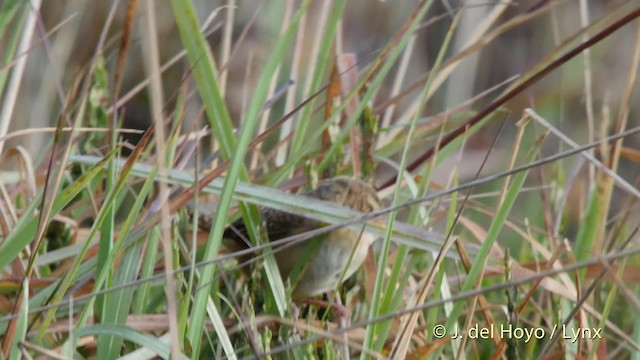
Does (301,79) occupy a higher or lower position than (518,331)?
lower

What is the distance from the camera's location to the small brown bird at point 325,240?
1969 millimetres

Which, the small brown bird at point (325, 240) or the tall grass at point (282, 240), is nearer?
the tall grass at point (282, 240)

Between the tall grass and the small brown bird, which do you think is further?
the small brown bird

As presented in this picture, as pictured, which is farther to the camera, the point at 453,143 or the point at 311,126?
the point at 311,126

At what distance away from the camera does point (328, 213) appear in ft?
5.48

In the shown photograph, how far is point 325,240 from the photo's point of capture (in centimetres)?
203

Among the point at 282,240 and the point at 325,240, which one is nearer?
the point at 282,240

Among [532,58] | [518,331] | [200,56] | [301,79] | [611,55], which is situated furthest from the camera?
[532,58]

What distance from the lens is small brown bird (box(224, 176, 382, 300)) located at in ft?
6.46

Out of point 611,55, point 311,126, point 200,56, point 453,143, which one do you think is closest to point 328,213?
point 200,56

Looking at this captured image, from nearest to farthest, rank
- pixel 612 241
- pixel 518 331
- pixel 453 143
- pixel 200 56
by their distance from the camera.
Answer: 1. pixel 518 331
2. pixel 200 56
3. pixel 612 241
4. pixel 453 143

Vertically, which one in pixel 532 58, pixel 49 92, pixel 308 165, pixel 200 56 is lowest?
pixel 532 58

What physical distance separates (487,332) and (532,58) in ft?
8.32

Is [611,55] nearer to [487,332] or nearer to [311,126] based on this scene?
[311,126]
